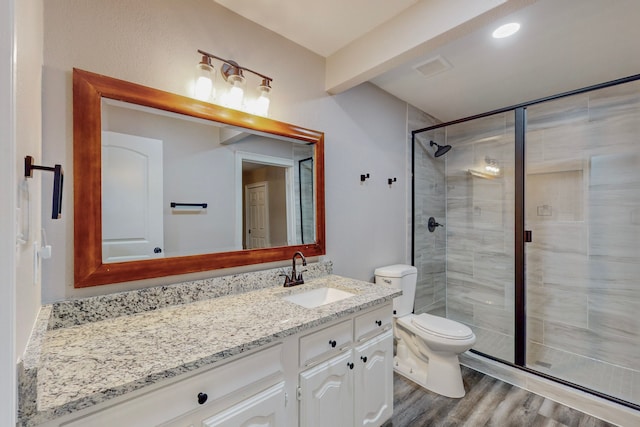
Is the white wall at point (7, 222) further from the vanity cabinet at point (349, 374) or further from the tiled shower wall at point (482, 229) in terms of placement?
the tiled shower wall at point (482, 229)

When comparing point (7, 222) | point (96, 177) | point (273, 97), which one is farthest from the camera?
point (273, 97)

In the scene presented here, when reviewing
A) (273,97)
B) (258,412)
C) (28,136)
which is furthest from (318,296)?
(28,136)

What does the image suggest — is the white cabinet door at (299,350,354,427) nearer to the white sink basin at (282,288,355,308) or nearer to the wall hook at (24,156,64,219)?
the white sink basin at (282,288,355,308)

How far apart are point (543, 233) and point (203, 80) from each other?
3168 mm

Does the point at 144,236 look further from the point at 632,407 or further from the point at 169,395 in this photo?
the point at 632,407

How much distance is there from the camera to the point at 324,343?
1.28 meters

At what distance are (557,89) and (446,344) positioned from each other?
2357mm

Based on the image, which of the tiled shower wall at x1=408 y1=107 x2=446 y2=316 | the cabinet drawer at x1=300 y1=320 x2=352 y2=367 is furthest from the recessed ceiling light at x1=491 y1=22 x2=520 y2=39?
the cabinet drawer at x1=300 y1=320 x2=352 y2=367

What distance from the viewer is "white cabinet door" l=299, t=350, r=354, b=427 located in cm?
121

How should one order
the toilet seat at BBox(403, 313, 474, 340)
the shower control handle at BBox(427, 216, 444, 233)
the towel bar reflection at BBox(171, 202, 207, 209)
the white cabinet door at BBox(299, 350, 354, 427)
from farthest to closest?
the shower control handle at BBox(427, 216, 444, 233), the toilet seat at BBox(403, 313, 474, 340), the towel bar reflection at BBox(171, 202, 207, 209), the white cabinet door at BBox(299, 350, 354, 427)

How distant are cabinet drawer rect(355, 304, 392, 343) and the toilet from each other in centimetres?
63

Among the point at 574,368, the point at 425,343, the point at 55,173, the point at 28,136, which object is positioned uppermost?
the point at 28,136

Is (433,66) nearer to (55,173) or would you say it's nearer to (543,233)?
(543,233)

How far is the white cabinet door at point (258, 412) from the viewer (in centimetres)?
94
